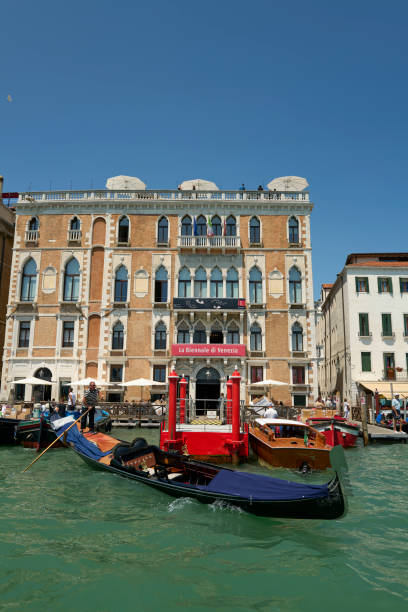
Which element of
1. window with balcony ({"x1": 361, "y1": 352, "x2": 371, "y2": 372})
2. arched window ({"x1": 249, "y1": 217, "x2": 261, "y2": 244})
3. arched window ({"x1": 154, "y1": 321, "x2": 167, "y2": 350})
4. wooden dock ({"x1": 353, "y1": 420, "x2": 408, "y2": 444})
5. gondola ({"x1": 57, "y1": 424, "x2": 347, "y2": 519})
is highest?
arched window ({"x1": 249, "y1": 217, "x2": 261, "y2": 244})

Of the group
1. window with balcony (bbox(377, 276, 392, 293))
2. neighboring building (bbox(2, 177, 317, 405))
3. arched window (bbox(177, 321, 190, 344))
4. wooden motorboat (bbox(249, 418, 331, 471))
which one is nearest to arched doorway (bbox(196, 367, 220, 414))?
neighboring building (bbox(2, 177, 317, 405))

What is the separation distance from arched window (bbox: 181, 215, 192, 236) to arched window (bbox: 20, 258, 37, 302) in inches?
364

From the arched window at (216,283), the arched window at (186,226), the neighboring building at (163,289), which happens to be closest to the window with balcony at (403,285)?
the neighboring building at (163,289)

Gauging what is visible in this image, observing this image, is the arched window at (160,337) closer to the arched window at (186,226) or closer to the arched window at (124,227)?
the arched window at (186,226)

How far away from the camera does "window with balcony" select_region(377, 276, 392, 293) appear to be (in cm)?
2636

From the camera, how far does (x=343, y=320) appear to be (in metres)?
27.6

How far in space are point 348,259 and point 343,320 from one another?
3944mm

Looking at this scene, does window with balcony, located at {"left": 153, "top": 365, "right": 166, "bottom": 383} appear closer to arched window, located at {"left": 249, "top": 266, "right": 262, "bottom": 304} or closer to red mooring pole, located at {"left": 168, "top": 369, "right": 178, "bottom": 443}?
arched window, located at {"left": 249, "top": 266, "right": 262, "bottom": 304}

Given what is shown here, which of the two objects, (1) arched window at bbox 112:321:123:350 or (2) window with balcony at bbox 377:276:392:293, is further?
(2) window with balcony at bbox 377:276:392:293

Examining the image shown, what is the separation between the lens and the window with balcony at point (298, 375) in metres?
25.5

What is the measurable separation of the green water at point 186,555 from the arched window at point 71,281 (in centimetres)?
1817

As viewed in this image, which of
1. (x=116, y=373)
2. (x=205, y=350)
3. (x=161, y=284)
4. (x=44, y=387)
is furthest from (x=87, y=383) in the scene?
(x=161, y=284)

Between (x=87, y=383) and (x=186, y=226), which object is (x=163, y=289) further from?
(x=87, y=383)

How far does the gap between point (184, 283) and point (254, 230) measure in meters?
5.38
